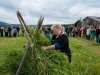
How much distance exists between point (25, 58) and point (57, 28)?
1.20 m

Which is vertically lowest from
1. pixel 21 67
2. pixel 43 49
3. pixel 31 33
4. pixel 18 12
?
pixel 21 67

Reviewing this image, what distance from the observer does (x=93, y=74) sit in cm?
666

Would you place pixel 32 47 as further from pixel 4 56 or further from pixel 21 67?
pixel 4 56

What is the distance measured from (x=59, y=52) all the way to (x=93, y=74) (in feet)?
5.79

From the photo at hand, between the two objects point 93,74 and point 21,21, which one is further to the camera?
point 93,74

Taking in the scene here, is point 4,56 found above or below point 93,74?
above

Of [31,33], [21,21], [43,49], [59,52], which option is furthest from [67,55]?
[21,21]

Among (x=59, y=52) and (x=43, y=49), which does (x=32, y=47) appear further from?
(x=59, y=52)

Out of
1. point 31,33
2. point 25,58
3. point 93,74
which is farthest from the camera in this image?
point 93,74

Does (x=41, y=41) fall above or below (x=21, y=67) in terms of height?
above

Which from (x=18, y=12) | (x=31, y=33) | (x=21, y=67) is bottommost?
(x=21, y=67)

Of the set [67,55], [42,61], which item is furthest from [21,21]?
[67,55]

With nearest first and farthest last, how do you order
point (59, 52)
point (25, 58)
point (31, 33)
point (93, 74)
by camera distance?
point (25, 58) → point (31, 33) → point (59, 52) → point (93, 74)

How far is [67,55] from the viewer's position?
5.77m
